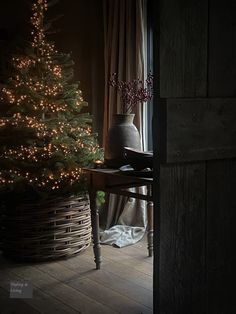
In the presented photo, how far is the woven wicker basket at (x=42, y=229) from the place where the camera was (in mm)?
2863

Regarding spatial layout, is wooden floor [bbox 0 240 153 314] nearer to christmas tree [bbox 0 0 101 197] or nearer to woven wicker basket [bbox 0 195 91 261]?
woven wicker basket [bbox 0 195 91 261]

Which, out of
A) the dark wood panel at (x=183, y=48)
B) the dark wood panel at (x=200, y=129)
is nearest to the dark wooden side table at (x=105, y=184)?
the dark wood panel at (x=200, y=129)

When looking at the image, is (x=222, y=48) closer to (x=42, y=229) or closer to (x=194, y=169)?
(x=194, y=169)

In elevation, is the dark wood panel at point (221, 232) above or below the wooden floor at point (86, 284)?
above

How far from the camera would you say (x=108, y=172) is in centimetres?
251

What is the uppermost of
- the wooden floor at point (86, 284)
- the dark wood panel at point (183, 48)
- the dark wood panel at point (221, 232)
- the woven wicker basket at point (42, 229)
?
the dark wood panel at point (183, 48)

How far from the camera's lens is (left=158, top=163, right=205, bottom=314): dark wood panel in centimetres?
153

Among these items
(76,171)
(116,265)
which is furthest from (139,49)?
(116,265)

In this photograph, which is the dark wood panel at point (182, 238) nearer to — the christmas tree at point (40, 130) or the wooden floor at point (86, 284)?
the wooden floor at point (86, 284)

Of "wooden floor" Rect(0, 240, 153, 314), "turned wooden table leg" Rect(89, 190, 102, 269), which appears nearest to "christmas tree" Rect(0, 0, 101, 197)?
"turned wooden table leg" Rect(89, 190, 102, 269)

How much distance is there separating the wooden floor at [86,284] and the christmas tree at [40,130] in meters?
0.48

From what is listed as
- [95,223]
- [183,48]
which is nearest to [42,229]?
[95,223]

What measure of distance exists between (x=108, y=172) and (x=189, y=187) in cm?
99

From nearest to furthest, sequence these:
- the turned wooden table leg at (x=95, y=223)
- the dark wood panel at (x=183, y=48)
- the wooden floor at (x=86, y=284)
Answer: the dark wood panel at (x=183, y=48) < the wooden floor at (x=86, y=284) < the turned wooden table leg at (x=95, y=223)
